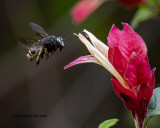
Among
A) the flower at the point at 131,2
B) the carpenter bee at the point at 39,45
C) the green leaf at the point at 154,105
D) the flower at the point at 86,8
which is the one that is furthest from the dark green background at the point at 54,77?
the green leaf at the point at 154,105

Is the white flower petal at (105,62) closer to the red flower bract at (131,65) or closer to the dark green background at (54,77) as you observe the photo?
the red flower bract at (131,65)

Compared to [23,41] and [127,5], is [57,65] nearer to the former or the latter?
[127,5]

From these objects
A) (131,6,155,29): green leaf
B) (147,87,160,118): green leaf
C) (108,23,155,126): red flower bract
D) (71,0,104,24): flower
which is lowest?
(147,87,160,118): green leaf

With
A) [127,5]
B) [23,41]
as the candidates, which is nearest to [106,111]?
[127,5]

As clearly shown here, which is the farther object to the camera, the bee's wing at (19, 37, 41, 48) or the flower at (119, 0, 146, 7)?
the flower at (119, 0, 146, 7)

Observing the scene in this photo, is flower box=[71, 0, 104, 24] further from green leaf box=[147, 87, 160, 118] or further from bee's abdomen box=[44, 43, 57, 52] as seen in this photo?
green leaf box=[147, 87, 160, 118]

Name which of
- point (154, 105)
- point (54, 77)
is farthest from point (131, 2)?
point (54, 77)

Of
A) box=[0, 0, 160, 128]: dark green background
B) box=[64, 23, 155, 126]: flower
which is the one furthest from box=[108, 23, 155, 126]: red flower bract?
box=[0, 0, 160, 128]: dark green background

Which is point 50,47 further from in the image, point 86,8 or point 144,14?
point 144,14
